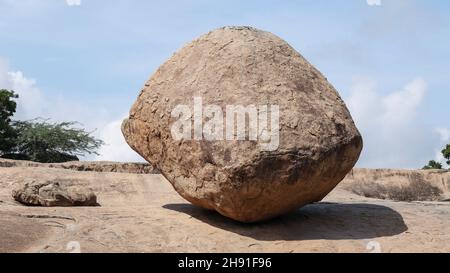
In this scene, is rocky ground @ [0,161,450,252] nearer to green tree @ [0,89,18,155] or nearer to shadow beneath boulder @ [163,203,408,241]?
shadow beneath boulder @ [163,203,408,241]

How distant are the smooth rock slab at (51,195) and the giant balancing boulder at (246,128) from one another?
4.43 feet

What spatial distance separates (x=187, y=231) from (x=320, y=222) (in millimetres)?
1659

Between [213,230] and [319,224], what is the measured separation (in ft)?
4.30

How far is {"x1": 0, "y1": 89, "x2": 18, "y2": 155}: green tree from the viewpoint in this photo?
20312mm

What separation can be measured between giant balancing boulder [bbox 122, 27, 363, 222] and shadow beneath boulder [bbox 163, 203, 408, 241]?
7.7 inches

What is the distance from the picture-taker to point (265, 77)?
21.9ft

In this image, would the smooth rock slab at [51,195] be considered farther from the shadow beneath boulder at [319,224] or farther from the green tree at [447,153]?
the green tree at [447,153]

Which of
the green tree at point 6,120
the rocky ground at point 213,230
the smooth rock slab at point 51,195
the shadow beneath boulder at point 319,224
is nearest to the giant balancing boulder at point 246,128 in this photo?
the shadow beneath boulder at point 319,224

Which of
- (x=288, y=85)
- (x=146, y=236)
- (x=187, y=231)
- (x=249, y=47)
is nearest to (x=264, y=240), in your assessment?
(x=187, y=231)

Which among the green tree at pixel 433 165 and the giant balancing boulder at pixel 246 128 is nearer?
the giant balancing boulder at pixel 246 128

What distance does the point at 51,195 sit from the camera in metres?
7.88

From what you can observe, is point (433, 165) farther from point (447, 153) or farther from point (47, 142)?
point (47, 142)

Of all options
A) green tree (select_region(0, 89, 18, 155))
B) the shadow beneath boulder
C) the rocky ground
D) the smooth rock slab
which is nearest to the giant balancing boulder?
the shadow beneath boulder

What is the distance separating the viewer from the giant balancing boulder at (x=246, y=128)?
6.17 m
